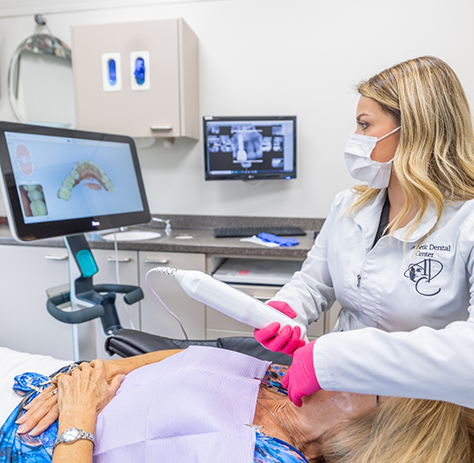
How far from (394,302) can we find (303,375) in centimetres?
33

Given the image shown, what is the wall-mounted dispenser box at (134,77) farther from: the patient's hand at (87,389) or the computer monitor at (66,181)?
the patient's hand at (87,389)

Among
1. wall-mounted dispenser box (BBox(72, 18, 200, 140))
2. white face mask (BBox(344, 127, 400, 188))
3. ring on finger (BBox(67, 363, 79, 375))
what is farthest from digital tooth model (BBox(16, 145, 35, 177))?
white face mask (BBox(344, 127, 400, 188))

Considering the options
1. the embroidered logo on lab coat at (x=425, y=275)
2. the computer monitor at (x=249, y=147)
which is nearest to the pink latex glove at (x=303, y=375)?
the embroidered logo on lab coat at (x=425, y=275)

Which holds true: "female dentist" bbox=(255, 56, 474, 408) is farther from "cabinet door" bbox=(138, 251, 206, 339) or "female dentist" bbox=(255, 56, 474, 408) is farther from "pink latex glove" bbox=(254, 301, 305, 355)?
"cabinet door" bbox=(138, 251, 206, 339)

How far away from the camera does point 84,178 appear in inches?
57.0

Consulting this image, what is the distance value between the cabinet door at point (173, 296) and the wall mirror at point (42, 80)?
1229 millimetres

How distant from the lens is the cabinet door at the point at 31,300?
199cm

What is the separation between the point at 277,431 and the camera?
92 cm

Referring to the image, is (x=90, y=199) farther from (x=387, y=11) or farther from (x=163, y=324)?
(x=387, y=11)

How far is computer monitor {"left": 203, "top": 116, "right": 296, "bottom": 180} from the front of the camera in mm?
2121

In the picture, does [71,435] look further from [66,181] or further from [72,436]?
[66,181]

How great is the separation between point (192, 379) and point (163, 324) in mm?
1081

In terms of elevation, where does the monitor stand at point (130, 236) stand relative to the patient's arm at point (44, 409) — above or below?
above

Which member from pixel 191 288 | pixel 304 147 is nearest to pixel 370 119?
pixel 191 288
